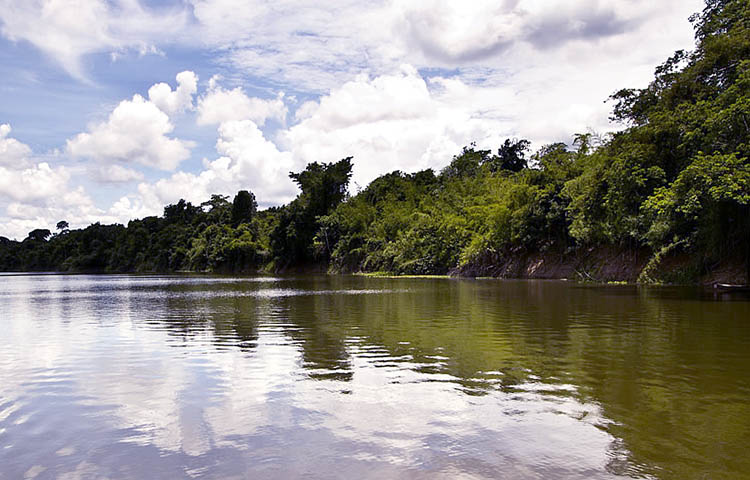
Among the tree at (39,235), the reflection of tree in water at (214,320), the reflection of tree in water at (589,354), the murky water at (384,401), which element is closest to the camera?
the murky water at (384,401)

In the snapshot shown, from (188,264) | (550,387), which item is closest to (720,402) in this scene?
(550,387)

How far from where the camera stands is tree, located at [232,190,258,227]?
124250 millimetres

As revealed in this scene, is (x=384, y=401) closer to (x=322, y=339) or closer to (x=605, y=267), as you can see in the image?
(x=322, y=339)

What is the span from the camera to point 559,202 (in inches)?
1940

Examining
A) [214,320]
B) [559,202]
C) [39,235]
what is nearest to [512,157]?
[559,202]

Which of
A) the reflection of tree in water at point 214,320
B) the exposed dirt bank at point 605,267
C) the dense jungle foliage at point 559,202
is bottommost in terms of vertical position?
the reflection of tree in water at point 214,320

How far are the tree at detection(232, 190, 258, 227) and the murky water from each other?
362ft

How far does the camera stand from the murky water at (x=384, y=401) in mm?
5367

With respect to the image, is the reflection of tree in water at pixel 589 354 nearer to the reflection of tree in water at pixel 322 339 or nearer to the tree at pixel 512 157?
the reflection of tree in water at pixel 322 339

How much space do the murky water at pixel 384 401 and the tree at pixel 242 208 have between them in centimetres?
11031

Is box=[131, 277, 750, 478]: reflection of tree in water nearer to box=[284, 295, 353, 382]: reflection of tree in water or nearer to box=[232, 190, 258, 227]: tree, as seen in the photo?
box=[284, 295, 353, 382]: reflection of tree in water

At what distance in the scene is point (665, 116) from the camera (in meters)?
31.7

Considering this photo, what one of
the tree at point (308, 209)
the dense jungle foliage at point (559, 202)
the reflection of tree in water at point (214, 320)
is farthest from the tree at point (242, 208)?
the reflection of tree in water at point (214, 320)

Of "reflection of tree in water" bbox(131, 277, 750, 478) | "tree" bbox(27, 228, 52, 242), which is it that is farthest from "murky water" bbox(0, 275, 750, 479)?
"tree" bbox(27, 228, 52, 242)
